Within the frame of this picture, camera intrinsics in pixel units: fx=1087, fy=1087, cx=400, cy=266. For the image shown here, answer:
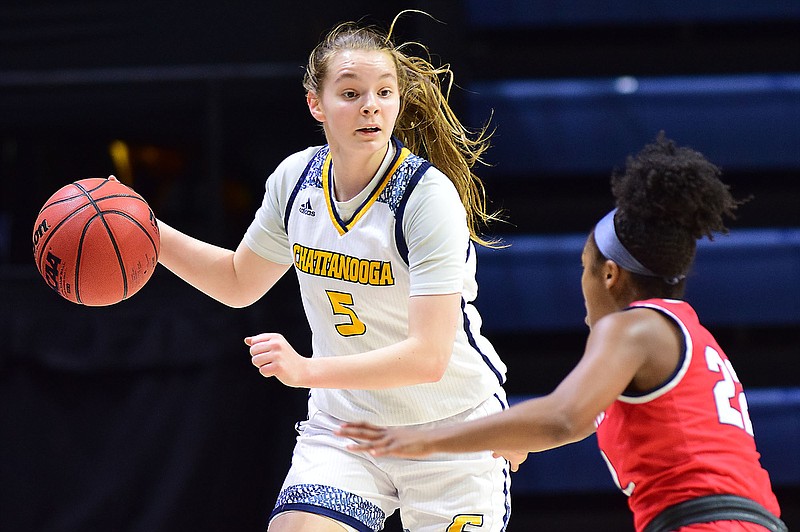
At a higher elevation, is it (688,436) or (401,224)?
(401,224)

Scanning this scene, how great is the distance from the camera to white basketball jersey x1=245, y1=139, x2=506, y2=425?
291 cm

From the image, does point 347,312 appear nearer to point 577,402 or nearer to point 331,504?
point 331,504

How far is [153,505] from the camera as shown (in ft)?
15.8

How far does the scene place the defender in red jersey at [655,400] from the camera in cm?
217

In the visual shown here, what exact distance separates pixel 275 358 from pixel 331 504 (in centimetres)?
57

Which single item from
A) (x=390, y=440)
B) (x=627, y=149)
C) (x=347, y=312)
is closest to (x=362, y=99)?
(x=347, y=312)

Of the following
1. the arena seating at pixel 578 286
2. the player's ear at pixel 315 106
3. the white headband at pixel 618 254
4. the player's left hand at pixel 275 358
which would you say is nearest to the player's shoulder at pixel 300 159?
the player's ear at pixel 315 106

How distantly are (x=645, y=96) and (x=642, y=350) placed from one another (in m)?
3.97

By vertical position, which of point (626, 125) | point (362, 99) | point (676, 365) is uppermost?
point (626, 125)

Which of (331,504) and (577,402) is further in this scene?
(331,504)

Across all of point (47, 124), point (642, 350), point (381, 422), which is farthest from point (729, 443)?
point (47, 124)

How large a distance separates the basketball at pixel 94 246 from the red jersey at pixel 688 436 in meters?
1.47

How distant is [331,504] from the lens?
9.61 ft

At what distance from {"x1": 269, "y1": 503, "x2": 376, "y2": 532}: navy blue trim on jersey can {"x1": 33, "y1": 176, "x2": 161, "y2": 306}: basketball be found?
30.1 inches
